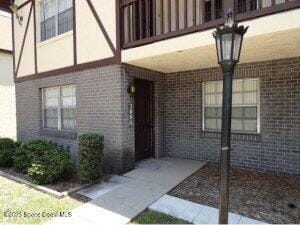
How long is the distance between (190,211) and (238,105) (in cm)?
360

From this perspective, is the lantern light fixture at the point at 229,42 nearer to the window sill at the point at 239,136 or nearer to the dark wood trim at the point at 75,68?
the dark wood trim at the point at 75,68

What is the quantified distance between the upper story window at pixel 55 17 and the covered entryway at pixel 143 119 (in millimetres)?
2953

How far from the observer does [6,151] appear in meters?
8.36

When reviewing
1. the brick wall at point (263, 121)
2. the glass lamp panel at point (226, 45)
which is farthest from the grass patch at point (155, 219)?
the brick wall at point (263, 121)

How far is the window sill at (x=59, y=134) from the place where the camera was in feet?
26.7

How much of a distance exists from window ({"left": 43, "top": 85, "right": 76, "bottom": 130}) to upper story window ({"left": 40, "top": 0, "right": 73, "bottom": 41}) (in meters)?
1.86

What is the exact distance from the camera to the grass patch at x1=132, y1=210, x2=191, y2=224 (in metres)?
4.31

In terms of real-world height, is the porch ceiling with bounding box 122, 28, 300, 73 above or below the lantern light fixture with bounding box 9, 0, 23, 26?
below

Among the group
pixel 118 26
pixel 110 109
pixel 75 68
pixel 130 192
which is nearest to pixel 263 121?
pixel 130 192

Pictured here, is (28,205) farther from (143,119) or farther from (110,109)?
(143,119)

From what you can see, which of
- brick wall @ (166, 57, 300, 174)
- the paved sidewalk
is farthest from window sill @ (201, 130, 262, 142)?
the paved sidewalk

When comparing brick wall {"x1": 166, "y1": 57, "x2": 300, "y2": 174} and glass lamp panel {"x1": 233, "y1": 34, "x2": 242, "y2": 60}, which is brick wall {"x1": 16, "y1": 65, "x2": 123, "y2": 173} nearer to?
brick wall {"x1": 166, "y1": 57, "x2": 300, "y2": 174}

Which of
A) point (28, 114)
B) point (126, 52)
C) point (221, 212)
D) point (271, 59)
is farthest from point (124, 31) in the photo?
point (28, 114)

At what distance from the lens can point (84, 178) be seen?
613 cm
